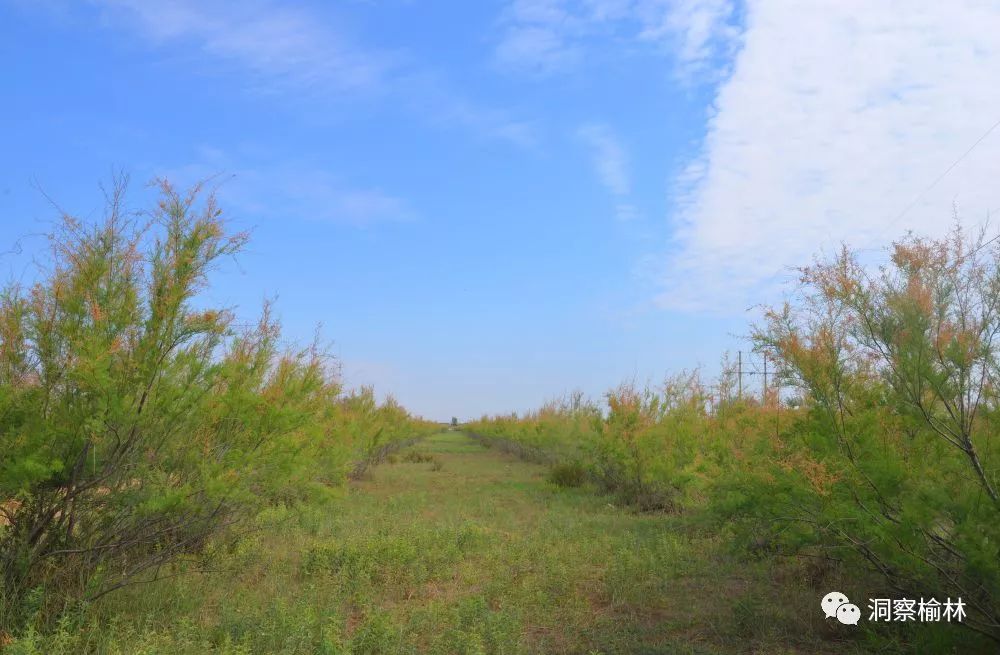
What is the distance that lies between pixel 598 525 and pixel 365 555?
4.26 m

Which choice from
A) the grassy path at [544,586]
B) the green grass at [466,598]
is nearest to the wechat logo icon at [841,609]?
the green grass at [466,598]

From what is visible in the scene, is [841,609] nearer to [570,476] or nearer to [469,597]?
[469,597]

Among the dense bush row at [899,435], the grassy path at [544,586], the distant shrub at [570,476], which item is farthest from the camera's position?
the distant shrub at [570,476]

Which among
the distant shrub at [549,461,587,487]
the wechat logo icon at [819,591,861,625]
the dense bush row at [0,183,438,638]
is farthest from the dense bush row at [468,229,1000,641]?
the distant shrub at [549,461,587,487]

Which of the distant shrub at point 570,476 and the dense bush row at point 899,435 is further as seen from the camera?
the distant shrub at point 570,476

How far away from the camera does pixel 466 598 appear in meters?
6.20

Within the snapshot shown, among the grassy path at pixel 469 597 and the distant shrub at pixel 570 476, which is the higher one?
the distant shrub at pixel 570 476

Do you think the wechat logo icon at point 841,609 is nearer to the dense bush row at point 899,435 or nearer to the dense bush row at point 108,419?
the dense bush row at point 899,435

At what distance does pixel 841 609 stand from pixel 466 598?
130 inches

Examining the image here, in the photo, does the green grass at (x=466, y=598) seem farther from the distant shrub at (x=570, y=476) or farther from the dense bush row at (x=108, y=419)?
the distant shrub at (x=570, y=476)

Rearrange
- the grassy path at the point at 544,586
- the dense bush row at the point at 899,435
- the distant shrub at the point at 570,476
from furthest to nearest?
the distant shrub at the point at 570,476
the grassy path at the point at 544,586
the dense bush row at the point at 899,435

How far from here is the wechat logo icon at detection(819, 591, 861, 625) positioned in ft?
17.2

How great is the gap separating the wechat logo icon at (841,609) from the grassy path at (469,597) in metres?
Result: 0.17

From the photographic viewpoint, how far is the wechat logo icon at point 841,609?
525cm
